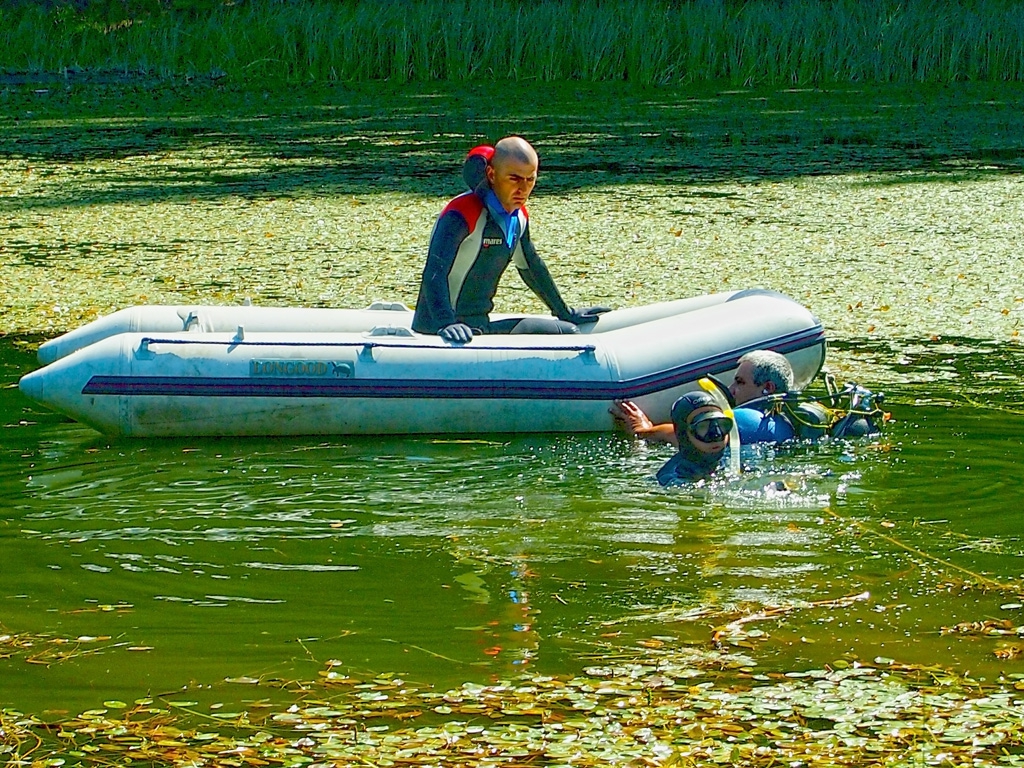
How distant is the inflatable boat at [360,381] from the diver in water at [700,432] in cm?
72

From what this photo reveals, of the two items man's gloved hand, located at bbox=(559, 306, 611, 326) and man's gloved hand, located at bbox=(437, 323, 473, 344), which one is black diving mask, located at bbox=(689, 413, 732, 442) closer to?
man's gloved hand, located at bbox=(437, 323, 473, 344)

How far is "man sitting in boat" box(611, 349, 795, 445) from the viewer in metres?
4.63

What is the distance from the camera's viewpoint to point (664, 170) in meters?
10.5

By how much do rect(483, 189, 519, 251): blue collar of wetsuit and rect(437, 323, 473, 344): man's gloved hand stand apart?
0.36 meters

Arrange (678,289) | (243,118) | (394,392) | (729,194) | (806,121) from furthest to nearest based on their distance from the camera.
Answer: (243,118) < (806,121) < (729,194) < (678,289) < (394,392)

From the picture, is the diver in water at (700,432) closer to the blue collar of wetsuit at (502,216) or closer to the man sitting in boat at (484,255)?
the man sitting in boat at (484,255)

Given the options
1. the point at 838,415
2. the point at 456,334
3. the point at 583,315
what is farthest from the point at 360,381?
the point at 838,415

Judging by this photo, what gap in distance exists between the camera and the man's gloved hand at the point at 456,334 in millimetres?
4969

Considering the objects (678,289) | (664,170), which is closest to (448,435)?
(678,289)

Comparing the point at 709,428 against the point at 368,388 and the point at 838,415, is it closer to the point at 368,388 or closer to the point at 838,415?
the point at 838,415

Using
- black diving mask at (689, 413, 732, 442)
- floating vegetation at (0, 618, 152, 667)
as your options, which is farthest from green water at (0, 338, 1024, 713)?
black diving mask at (689, 413, 732, 442)

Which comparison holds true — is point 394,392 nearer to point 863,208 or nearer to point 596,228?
point 596,228

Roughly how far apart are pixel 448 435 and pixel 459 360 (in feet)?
0.78

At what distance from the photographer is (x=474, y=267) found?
5.24m
